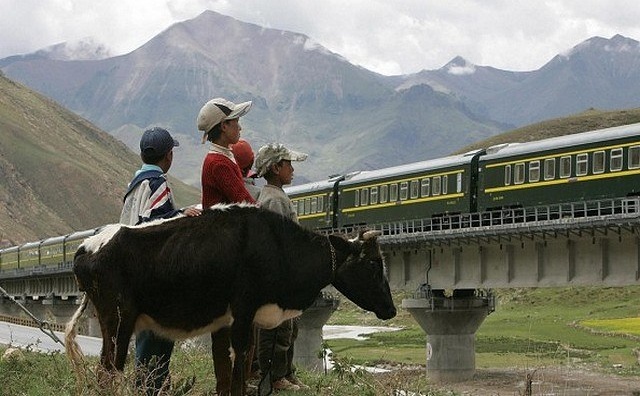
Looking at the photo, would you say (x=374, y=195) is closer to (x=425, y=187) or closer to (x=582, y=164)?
(x=425, y=187)

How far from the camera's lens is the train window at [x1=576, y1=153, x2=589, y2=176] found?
33.3m

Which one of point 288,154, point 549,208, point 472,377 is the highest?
point 549,208

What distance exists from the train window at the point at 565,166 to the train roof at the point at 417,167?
16.3 ft

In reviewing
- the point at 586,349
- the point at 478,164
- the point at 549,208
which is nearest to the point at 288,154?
the point at 549,208

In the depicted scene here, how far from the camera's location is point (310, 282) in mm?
7234

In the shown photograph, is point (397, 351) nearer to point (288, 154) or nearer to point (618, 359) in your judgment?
point (618, 359)

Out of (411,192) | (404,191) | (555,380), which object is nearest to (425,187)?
(411,192)

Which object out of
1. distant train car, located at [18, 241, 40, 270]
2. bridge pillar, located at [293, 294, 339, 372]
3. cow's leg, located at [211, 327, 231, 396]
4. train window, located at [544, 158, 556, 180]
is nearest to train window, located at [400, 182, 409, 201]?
bridge pillar, located at [293, 294, 339, 372]

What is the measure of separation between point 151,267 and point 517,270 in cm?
3145

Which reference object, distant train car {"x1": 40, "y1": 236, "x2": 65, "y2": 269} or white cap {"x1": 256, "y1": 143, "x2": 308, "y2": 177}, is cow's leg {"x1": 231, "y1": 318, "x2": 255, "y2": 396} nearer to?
white cap {"x1": 256, "y1": 143, "x2": 308, "y2": 177}

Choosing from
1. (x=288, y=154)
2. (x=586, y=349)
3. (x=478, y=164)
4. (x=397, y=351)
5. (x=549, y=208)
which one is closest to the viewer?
(x=288, y=154)

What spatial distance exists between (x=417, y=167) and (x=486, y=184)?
4.64m

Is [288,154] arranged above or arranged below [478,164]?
below

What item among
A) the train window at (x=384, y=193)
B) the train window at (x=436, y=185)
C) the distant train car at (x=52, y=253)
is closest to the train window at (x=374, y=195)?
the train window at (x=384, y=193)
